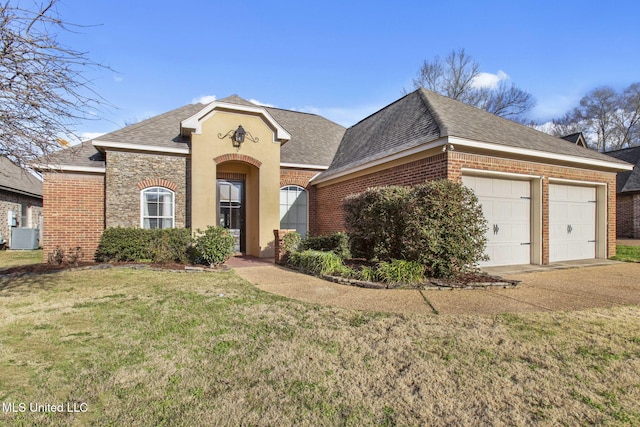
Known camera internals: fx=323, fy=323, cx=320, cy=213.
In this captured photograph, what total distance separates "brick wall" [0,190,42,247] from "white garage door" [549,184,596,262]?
24.6 meters

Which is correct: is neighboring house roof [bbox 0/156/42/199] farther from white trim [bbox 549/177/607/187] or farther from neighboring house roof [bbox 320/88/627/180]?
white trim [bbox 549/177/607/187]

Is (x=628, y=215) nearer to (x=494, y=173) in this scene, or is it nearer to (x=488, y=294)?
(x=494, y=173)

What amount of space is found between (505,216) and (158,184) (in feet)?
35.1

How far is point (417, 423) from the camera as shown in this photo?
2156 millimetres

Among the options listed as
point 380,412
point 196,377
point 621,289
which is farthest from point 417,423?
point 621,289

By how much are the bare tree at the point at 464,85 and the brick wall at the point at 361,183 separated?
19.3 m

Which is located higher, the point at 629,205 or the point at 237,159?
the point at 237,159

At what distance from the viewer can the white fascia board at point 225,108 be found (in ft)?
34.9

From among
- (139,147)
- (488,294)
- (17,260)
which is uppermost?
(139,147)

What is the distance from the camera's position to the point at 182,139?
11.4m

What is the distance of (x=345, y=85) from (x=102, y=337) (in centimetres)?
1286

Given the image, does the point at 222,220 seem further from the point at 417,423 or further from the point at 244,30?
the point at 417,423

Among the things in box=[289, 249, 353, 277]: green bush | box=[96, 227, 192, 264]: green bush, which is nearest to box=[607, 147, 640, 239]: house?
box=[289, 249, 353, 277]: green bush

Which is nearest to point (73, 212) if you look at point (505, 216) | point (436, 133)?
point (436, 133)
